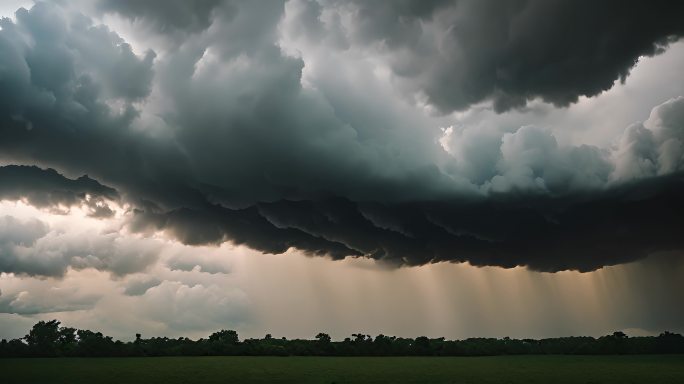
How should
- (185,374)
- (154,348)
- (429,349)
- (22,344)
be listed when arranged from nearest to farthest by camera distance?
1. (185,374)
2. (22,344)
3. (154,348)
4. (429,349)

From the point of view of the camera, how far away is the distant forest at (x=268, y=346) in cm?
14475

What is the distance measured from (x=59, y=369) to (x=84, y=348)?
52073 millimetres

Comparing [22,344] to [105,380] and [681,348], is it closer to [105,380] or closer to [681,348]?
[105,380]

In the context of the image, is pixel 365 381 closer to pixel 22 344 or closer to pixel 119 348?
pixel 119 348

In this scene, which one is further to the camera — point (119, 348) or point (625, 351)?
point (625, 351)

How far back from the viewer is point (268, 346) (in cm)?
16512

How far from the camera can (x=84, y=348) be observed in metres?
145

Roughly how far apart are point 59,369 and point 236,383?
44.4 meters

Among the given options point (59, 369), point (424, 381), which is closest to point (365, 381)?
point (424, 381)

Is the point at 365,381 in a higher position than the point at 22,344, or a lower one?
lower

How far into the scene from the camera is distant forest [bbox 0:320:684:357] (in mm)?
144750

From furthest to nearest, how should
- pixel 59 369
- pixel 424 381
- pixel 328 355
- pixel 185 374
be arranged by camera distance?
1. pixel 328 355
2. pixel 59 369
3. pixel 185 374
4. pixel 424 381

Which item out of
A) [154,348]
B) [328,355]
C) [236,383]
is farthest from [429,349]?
[236,383]

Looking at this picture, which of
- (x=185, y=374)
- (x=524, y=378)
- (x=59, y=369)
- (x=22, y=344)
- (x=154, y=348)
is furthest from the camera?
(x=154, y=348)
